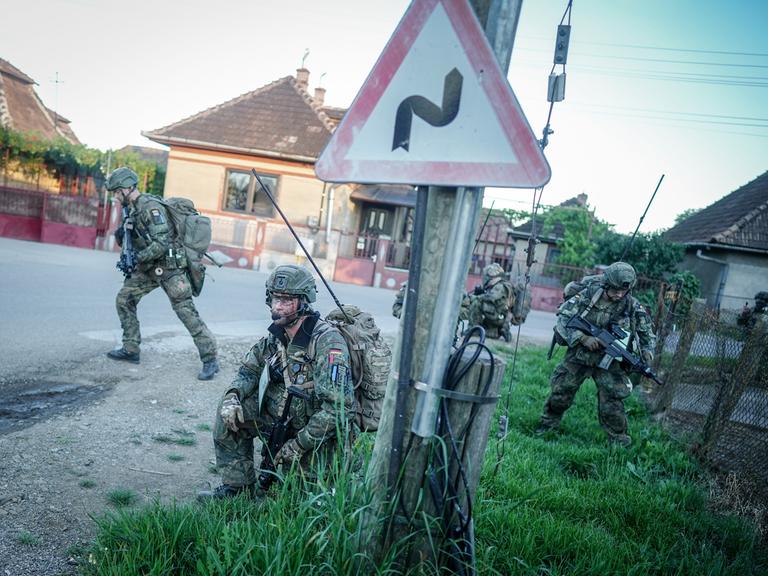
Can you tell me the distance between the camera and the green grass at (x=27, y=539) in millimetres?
2252

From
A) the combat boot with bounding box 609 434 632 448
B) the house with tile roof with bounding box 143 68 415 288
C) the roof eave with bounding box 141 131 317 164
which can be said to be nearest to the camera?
the combat boot with bounding box 609 434 632 448

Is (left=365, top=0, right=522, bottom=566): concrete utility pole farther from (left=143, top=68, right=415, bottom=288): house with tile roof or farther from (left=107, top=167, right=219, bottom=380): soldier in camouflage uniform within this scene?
(left=143, top=68, right=415, bottom=288): house with tile roof

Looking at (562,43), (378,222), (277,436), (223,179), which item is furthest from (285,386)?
(378,222)

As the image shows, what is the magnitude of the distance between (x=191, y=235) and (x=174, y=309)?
2.61 feet

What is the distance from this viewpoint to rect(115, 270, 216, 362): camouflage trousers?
5.14m

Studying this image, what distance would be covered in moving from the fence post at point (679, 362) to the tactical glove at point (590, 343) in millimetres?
1569

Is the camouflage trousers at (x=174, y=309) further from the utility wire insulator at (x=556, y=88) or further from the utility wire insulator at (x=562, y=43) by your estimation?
the utility wire insulator at (x=562, y=43)

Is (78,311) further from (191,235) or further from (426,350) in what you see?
A: (426,350)

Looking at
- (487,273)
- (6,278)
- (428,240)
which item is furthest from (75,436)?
(487,273)

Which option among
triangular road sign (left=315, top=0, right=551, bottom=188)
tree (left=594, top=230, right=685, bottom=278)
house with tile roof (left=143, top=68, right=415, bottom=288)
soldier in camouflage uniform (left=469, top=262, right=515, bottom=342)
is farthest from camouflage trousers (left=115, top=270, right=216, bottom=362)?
tree (left=594, top=230, right=685, bottom=278)

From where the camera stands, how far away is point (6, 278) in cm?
831

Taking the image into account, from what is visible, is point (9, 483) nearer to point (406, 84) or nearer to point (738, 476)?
point (406, 84)

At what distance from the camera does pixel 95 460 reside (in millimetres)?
3166

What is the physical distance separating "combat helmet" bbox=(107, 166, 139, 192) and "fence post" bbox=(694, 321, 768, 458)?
19.4 feet
